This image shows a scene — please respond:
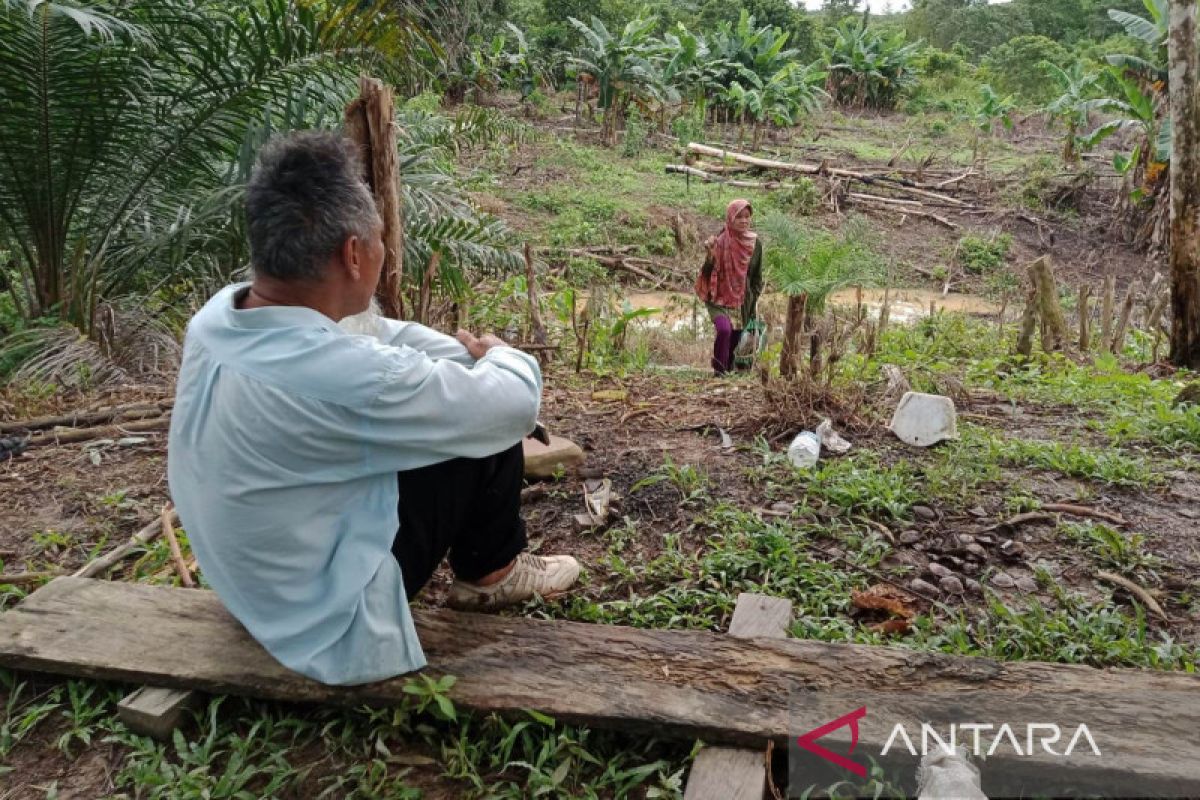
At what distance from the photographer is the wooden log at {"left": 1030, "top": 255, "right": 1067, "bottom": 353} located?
6152 millimetres

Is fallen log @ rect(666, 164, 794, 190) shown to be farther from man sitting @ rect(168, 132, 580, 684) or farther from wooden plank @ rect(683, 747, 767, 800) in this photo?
wooden plank @ rect(683, 747, 767, 800)

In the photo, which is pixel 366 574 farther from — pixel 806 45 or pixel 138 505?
pixel 806 45

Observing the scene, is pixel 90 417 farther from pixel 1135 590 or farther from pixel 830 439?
pixel 1135 590

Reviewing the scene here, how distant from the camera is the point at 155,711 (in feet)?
6.97

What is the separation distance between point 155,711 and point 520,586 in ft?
3.18

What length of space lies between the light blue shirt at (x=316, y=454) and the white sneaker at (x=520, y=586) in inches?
17.2

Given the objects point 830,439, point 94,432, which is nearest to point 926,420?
point 830,439

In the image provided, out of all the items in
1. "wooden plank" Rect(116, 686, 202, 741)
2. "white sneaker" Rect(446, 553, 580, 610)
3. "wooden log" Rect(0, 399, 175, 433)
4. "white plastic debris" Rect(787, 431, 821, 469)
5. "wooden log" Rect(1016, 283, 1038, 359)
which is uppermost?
"wooden log" Rect(1016, 283, 1038, 359)

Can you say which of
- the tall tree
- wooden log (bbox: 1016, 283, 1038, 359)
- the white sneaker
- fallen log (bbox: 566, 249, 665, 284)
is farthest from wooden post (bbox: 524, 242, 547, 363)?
fallen log (bbox: 566, 249, 665, 284)

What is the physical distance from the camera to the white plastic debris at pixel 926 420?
3.82 metres

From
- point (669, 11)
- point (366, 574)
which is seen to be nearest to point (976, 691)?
point (366, 574)

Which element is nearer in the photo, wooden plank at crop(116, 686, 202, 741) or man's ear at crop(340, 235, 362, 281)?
man's ear at crop(340, 235, 362, 281)

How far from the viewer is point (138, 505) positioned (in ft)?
11.0

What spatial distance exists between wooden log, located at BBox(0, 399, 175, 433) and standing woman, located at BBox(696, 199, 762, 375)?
158 inches
